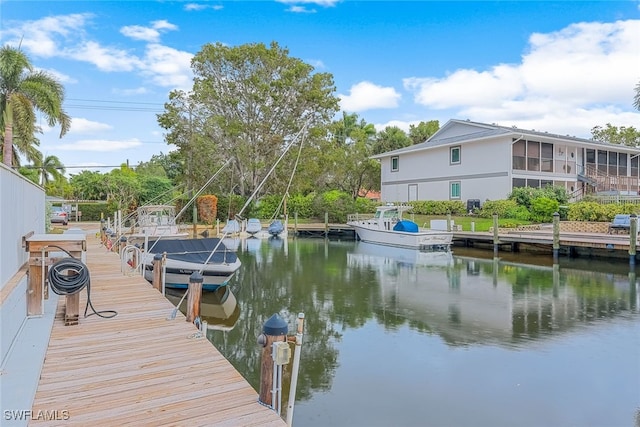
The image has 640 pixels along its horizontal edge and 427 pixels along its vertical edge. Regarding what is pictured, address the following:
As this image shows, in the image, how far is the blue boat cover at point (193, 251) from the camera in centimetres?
1165

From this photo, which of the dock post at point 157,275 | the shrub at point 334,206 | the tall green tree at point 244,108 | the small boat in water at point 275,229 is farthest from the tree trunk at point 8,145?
the shrub at point 334,206

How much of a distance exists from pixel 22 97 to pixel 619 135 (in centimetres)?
4933

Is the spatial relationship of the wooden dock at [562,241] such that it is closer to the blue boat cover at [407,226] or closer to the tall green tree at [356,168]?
the blue boat cover at [407,226]

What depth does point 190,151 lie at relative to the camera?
1276 inches

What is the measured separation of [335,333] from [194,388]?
4.93m

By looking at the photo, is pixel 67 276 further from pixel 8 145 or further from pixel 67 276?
pixel 8 145

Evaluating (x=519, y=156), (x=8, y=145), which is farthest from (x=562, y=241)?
(x=8, y=145)

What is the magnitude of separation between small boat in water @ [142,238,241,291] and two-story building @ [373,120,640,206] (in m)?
20.8

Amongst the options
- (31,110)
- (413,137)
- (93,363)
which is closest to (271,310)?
(93,363)

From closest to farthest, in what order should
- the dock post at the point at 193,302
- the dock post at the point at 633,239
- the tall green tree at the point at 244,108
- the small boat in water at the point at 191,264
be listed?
the dock post at the point at 193,302 → the small boat in water at the point at 191,264 → the dock post at the point at 633,239 → the tall green tree at the point at 244,108

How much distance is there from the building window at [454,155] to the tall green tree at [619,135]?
2384 cm

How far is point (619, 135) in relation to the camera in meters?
43.6

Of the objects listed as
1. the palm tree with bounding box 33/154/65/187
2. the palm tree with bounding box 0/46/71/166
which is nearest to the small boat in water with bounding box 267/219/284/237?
the palm tree with bounding box 0/46/71/166

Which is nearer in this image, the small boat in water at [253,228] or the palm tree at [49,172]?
the small boat in water at [253,228]
